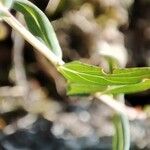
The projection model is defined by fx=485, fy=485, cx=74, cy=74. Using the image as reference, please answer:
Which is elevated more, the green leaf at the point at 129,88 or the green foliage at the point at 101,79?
the green foliage at the point at 101,79

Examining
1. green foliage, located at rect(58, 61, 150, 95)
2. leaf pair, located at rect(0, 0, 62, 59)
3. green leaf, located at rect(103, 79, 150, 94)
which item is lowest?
green leaf, located at rect(103, 79, 150, 94)

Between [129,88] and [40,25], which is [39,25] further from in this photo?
[129,88]

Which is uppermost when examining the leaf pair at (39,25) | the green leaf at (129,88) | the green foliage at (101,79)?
the leaf pair at (39,25)

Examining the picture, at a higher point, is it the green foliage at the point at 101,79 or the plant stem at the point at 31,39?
the plant stem at the point at 31,39

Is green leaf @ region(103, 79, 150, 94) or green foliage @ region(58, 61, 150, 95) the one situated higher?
green foliage @ region(58, 61, 150, 95)

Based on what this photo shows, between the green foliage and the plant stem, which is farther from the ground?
the plant stem

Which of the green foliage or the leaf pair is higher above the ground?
the leaf pair

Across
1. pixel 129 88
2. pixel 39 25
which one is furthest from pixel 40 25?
pixel 129 88

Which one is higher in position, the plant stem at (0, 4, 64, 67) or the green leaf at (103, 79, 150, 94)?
the plant stem at (0, 4, 64, 67)
